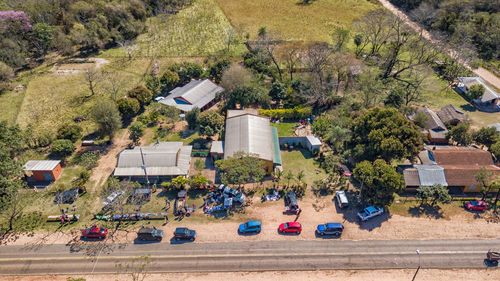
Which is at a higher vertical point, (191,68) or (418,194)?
(191,68)

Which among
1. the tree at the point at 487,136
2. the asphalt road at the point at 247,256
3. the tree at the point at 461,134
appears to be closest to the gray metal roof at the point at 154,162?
the asphalt road at the point at 247,256

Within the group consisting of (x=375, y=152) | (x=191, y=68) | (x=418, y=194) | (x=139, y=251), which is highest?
(x=191, y=68)

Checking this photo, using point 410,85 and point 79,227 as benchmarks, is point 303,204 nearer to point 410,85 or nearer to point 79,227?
point 79,227

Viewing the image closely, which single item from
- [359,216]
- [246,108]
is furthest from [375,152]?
[246,108]

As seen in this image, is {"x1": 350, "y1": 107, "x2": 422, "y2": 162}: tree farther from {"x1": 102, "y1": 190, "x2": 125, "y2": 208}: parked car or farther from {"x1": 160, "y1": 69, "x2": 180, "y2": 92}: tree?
{"x1": 160, "y1": 69, "x2": 180, "y2": 92}: tree

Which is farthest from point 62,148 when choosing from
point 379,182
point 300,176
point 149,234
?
point 379,182

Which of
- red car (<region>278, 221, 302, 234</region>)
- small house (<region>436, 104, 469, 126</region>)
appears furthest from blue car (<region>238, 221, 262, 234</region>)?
small house (<region>436, 104, 469, 126</region>)

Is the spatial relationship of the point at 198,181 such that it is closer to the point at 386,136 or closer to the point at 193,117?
the point at 193,117
